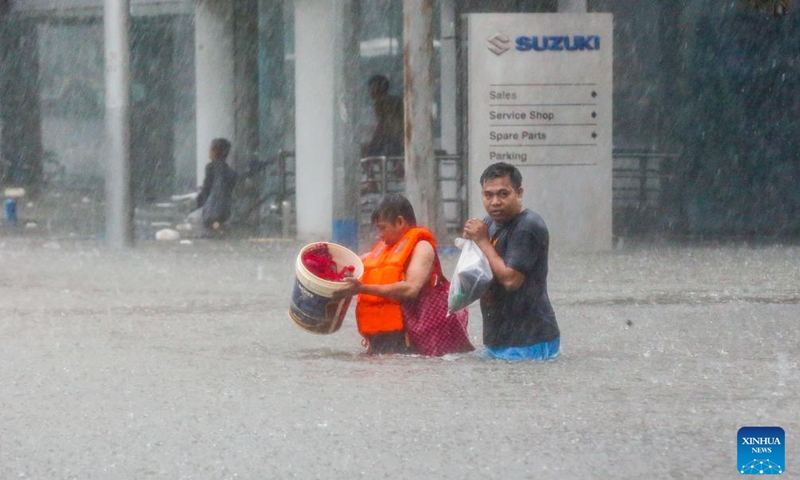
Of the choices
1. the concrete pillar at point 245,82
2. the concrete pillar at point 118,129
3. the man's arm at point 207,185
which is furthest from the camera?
the concrete pillar at point 245,82

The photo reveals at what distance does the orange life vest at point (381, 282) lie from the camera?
880cm

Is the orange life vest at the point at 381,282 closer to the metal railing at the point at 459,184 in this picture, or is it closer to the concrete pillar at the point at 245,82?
the metal railing at the point at 459,184

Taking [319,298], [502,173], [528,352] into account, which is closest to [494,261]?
[502,173]

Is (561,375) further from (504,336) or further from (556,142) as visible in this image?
(556,142)

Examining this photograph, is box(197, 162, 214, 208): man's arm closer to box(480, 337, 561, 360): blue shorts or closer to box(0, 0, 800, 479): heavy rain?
box(0, 0, 800, 479): heavy rain

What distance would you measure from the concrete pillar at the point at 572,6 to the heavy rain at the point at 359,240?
0.04m

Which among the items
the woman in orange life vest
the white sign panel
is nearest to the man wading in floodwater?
the woman in orange life vest

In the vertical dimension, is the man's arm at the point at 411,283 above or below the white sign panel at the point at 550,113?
below

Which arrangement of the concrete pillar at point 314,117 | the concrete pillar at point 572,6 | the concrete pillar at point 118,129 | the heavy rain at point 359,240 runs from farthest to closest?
1. the concrete pillar at point 314,117
2. the concrete pillar at point 572,6
3. the concrete pillar at point 118,129
4. the heavy rain at point 359,240

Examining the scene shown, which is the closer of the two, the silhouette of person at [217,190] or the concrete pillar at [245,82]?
the silhouette of person at [217,190]

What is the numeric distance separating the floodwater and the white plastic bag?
1.32ft

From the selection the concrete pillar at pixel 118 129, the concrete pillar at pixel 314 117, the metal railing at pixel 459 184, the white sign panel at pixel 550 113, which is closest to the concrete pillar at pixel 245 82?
the metal railing at pixel 459 184

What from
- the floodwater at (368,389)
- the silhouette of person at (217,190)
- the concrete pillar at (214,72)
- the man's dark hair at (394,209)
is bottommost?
the floodwater at (368,389)

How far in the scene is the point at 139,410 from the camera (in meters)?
7.31
